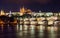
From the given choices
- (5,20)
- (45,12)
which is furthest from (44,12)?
(5,20)

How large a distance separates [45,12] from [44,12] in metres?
1.05

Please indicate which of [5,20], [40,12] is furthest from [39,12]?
[5,20]

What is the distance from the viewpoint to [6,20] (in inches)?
4218

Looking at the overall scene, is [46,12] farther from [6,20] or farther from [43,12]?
[6,20]

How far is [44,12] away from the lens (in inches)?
5846

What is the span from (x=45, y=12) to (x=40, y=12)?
2848 millimetres

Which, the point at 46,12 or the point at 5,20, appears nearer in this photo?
the point at 5,20

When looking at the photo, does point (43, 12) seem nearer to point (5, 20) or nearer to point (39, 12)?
point (39, 12)

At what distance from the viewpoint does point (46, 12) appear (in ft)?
490

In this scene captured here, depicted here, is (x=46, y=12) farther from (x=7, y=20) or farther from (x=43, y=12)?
(x=7, y=20)

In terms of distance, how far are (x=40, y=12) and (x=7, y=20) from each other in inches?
1859

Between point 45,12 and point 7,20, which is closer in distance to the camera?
point 7,20

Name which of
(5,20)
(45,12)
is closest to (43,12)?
(45,12)

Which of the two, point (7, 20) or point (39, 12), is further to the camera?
point (39, 12)
